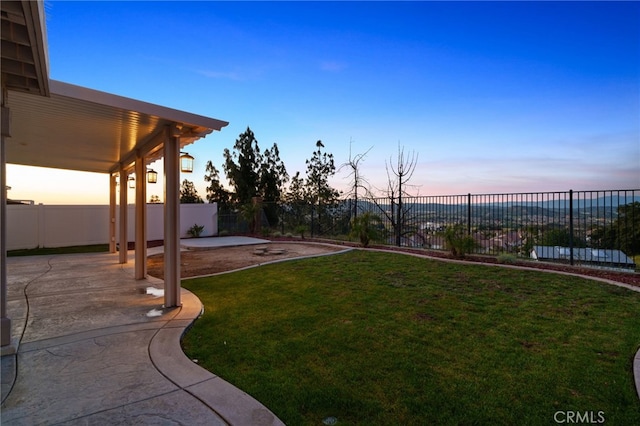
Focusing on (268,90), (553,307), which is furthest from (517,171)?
(268,90)

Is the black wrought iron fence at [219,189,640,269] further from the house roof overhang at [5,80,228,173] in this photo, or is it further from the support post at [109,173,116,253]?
the support post at [109,173,116,253]

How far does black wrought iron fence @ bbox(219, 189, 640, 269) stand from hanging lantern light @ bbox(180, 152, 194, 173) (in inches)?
266

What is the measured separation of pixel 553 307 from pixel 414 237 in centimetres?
627

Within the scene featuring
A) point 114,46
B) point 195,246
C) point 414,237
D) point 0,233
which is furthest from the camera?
point 195,246

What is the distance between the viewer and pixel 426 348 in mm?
3254

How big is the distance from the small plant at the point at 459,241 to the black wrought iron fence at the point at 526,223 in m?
0.03

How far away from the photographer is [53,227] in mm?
12703

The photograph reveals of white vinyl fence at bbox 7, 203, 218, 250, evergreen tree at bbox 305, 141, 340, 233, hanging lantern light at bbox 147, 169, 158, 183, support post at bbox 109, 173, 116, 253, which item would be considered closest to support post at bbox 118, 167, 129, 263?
hanging lantern light at bbox 147, 169, 158, 183

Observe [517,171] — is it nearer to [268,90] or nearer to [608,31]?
[608,31]

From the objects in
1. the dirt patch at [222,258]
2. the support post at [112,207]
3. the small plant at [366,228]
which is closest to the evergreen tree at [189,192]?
the support post at [112,207]

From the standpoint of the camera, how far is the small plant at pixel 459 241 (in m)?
8.42

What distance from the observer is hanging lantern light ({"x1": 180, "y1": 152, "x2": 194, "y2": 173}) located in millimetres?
5979

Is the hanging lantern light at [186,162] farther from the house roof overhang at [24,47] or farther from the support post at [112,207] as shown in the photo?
the support post at [112,207]

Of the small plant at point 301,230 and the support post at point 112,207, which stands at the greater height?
the support post at point 112,207
